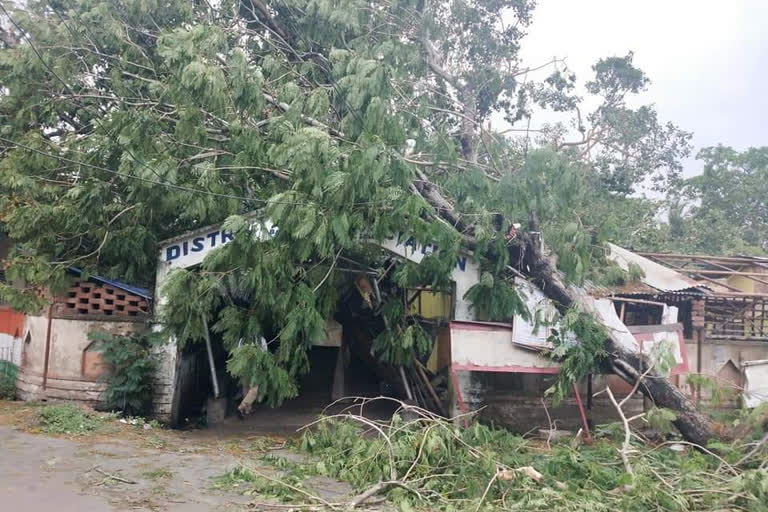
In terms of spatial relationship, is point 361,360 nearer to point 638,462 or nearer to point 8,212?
point 8,212

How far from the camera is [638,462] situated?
302 inches

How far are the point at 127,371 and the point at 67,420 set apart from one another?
1087mm

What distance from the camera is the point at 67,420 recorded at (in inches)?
411

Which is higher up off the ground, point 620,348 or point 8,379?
point 620,348

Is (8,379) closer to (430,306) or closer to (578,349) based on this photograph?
(430,306)

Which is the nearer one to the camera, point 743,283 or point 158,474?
point 158,474

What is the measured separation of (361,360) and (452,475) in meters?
7.81

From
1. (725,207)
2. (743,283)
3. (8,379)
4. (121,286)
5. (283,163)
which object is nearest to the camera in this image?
(283,163)

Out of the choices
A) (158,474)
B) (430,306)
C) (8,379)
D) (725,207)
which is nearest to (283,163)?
(158,474)

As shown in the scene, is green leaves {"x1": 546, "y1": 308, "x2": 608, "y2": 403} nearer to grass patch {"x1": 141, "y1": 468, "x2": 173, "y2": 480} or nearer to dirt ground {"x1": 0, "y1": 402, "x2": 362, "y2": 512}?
dirt ground {"x1": 0, "y1": 402, "x2": 362, "y2": 512}

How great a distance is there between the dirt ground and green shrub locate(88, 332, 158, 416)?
0.57 m

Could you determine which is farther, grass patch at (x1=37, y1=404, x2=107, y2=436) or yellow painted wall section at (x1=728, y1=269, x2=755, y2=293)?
yellow painted wall section at (x1=728, y1=269, x2=755, y2=293)

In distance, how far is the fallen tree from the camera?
923 centimetres

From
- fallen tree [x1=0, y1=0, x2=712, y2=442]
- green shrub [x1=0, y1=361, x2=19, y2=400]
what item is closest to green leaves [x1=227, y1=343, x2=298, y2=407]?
fallen tree [x1=0, y1=0, x2=712, y2=442]
